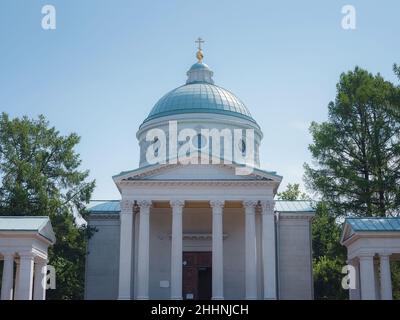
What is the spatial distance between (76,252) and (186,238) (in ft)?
24.0

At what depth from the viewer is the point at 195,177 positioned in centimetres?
3441

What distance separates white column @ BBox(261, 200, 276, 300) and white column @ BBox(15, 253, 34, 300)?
12.9 metres

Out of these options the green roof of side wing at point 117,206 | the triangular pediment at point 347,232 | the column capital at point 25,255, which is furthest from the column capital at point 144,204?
the triangular pediment at point 347,232

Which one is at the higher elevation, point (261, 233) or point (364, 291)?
point (261, 233)

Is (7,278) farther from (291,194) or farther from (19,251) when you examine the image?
(291,194)

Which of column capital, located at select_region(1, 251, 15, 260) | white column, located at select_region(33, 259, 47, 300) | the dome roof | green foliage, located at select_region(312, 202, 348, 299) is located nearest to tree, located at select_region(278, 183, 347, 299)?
green foliage, located at select_region(312, 202, 348, 299)

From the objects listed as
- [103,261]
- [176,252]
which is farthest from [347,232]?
[103,261]

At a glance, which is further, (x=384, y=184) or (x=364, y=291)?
(x=384, y=184)

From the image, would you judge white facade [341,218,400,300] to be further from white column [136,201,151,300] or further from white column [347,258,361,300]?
white column [136,201,151,300]

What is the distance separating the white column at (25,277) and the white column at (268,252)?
42.5 ft

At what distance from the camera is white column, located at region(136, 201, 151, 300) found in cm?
3319

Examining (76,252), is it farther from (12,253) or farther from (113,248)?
(12,253)

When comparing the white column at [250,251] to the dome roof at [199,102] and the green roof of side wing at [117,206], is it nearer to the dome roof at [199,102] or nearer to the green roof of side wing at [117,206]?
the green roof of side wing at [117,206]
